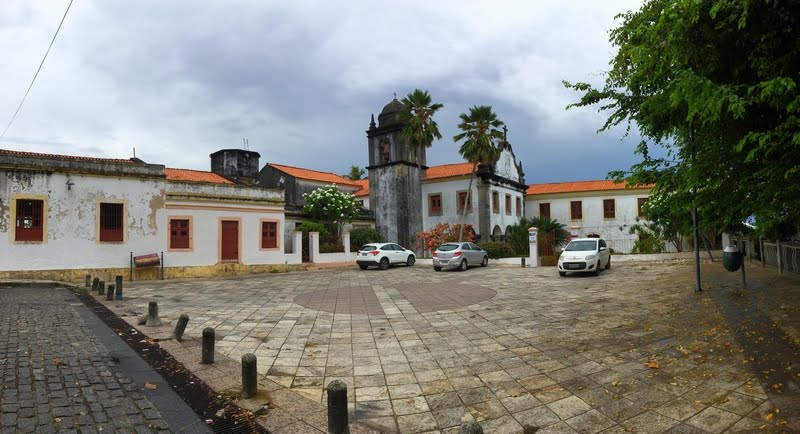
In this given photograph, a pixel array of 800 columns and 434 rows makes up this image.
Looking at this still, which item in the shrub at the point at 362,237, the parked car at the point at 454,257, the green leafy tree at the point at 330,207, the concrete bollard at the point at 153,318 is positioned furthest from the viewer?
the shrub at the point at 362,237

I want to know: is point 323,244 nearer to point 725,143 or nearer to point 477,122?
point 477,122

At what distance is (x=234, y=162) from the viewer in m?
33.9

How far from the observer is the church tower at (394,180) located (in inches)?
1346

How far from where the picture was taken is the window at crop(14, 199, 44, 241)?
666 inches

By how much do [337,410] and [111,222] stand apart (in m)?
18.7

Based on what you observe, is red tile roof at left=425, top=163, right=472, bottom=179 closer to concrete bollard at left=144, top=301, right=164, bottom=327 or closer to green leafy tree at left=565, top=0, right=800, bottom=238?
concrete bollard at left=144, top=301, right=164, bottom=327

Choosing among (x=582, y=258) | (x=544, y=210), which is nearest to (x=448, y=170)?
(x=544, y=210)

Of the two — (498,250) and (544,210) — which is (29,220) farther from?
(544,210)

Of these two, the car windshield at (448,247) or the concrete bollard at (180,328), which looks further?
the car windshield at (448,247)

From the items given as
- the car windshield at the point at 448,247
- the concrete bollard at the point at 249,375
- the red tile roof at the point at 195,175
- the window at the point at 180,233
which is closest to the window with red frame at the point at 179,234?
the window at the point at 180,233

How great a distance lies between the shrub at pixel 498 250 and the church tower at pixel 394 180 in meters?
7.61

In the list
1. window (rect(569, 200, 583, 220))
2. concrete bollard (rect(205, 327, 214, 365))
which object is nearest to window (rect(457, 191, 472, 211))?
window (rect(569, 200, 583, 220))

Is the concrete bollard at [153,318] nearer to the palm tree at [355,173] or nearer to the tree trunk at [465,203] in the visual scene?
the tree trunk at [465,203]

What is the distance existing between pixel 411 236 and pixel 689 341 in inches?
1109
